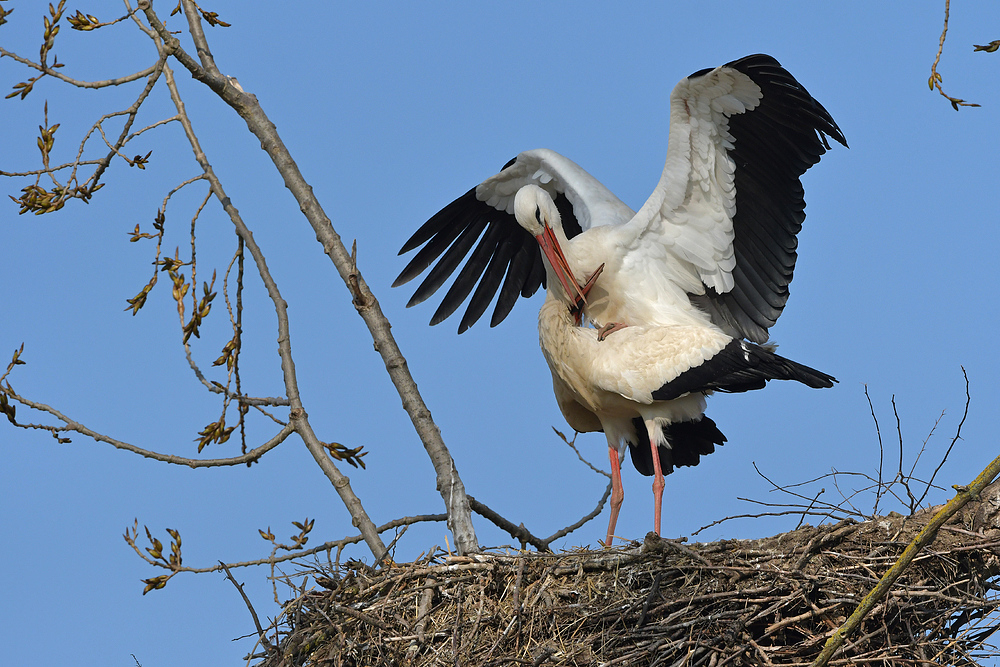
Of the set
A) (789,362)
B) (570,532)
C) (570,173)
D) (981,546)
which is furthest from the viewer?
(570,173)

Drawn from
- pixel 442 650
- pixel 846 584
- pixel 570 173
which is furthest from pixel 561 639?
pixel 570 173

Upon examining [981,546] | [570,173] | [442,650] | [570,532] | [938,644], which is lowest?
[938,644]

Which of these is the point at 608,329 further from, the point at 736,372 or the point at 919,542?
the point at 919,542

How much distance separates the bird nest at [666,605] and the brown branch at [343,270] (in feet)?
1.02

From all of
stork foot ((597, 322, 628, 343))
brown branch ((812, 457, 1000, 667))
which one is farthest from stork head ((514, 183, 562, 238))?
brown branch ((812, 457, 1000, 667))

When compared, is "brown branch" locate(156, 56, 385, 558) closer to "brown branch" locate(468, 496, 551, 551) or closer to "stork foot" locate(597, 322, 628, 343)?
"brown branch" locate(468, 496, 551, 551)

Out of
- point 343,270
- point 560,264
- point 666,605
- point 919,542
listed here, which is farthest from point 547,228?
point 919,542

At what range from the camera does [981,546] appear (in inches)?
164

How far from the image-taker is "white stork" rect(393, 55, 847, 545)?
547cm

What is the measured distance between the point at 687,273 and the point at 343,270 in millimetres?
2058

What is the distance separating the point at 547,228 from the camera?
19.7 feet

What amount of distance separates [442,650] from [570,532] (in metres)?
1.63

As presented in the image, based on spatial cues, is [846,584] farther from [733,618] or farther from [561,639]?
[561,639]

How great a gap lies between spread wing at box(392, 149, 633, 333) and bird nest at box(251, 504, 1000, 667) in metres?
2.64
